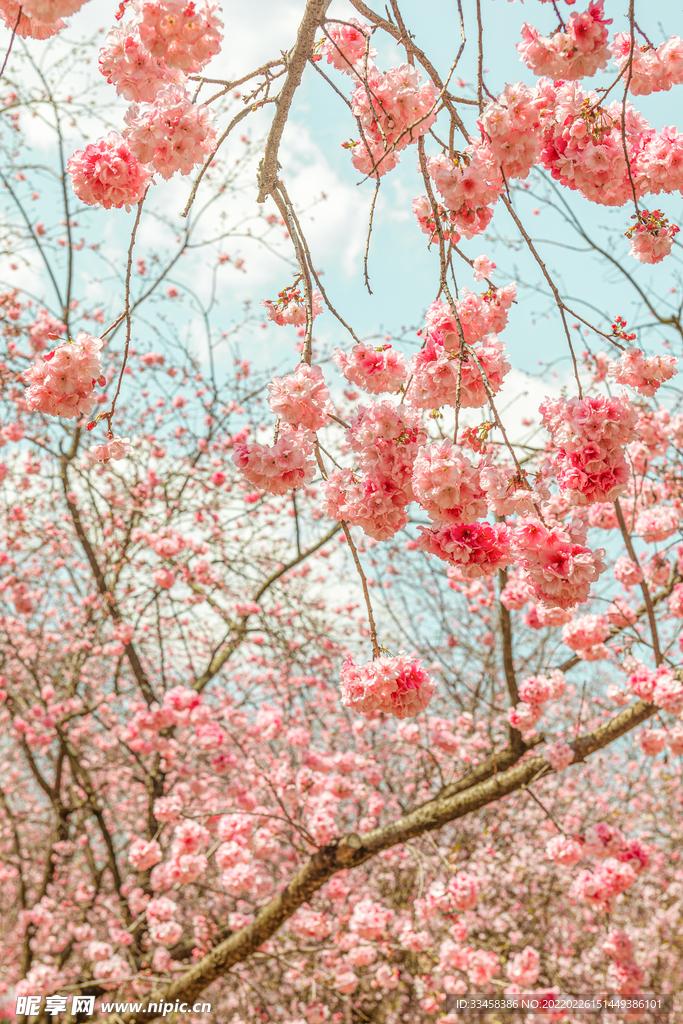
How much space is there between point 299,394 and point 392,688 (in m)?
0.75

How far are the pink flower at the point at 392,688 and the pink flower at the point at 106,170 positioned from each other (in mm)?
1337

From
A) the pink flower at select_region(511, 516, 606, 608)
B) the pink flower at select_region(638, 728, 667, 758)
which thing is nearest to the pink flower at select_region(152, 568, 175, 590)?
the pink flower at select_region(638, 728, 667, 758)

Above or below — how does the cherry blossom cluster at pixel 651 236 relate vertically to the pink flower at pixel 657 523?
below

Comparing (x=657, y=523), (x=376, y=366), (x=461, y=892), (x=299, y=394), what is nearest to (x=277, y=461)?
(x=299, y=394)

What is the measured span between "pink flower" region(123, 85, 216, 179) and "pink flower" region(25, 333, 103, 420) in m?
0.47

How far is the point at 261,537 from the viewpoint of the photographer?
612 centimetres

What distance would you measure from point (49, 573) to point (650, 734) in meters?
5.84

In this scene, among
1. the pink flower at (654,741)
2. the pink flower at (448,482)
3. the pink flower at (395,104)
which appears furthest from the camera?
the pink flower at (654,741)

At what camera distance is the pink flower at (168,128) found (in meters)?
1.48

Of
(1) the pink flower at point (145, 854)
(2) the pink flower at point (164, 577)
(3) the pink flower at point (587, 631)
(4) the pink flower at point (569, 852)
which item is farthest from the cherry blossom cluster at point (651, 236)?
(1) the pink flower at point (145, 854)

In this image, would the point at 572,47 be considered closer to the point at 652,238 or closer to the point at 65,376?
the point at 652,238

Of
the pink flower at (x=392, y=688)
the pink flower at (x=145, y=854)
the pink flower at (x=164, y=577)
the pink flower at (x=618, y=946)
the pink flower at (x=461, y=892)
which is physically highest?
the pink flower at (x=164, y=577)

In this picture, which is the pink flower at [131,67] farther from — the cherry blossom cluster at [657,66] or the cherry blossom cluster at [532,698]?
the cherry blossom cluster at [532,698]

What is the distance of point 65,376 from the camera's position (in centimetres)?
160
